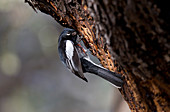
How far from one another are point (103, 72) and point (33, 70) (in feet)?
11.8

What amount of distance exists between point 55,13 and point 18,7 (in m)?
3.58

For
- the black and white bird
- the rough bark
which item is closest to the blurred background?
the black and white bird

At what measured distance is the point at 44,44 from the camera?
405 centimetres

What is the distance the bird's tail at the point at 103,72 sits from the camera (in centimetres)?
61

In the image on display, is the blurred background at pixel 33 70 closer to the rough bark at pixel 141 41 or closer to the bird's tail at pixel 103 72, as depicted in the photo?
the bird's tail at pixel 103 72

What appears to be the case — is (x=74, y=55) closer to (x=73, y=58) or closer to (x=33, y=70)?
(x=73, y=58)

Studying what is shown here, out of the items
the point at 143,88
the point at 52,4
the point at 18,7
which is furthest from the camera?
the point at 18,7

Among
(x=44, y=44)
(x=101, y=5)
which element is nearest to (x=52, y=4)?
(x=101, y=5)

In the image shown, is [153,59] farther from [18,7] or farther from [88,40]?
[18,7]

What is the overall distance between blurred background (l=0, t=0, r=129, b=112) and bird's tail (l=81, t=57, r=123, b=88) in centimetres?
331

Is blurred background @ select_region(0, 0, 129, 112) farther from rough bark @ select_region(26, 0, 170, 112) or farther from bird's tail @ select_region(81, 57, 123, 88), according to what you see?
rough bark @ select_region(26, 0, 170, 112)

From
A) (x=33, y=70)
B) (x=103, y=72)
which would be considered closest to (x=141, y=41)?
(x=103, y=72)

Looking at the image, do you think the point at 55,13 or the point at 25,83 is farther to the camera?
the point at 25,83

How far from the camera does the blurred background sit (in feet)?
13.1
